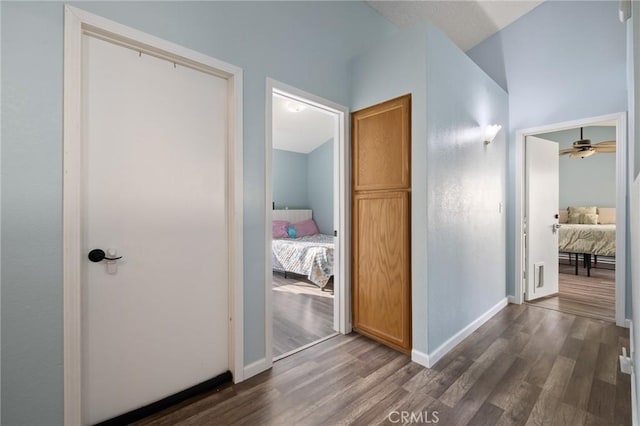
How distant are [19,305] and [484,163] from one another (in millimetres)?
3565

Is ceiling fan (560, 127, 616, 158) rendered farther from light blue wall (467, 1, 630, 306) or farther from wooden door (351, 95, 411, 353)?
wooden door (351, 95, 411, 353)

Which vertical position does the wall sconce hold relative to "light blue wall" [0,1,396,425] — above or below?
above

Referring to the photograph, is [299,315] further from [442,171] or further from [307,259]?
[442,171]

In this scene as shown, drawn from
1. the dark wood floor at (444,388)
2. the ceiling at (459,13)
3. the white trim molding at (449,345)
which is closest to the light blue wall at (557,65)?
the ceiling at (459,13)

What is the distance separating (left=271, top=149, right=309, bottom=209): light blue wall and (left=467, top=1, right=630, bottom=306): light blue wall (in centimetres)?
393

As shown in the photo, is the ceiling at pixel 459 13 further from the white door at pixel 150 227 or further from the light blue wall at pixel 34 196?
the light blue wall at pixel 34 196

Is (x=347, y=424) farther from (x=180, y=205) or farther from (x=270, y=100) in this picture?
(x=270, y=100)

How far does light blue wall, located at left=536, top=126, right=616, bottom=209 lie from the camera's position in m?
6.10

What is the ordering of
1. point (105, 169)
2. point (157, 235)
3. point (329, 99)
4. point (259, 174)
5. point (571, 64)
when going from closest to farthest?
point (105, 169) → point (157, 235) → point (259, 174) → point (329, 99) → point (571, 64)

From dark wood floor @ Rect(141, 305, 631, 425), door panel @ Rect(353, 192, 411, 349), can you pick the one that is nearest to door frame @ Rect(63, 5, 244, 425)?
dark wood floor @ Rect(141, 305, 631, 425)

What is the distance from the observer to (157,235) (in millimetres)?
1631

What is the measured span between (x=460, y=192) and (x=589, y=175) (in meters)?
6.29

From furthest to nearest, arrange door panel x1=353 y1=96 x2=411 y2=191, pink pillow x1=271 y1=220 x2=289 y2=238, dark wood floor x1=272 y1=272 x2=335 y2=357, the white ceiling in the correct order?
1. pink pillow x1=271 y1=220 x2=289 y2=238
2. the white ceiling
3. dark wood floor x1=272 y1=272 x2=335 y2=357
4. door panel x1=353 y1=96 x2=411 y2=191

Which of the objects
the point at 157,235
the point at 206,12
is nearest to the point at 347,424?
the point at 157,235
